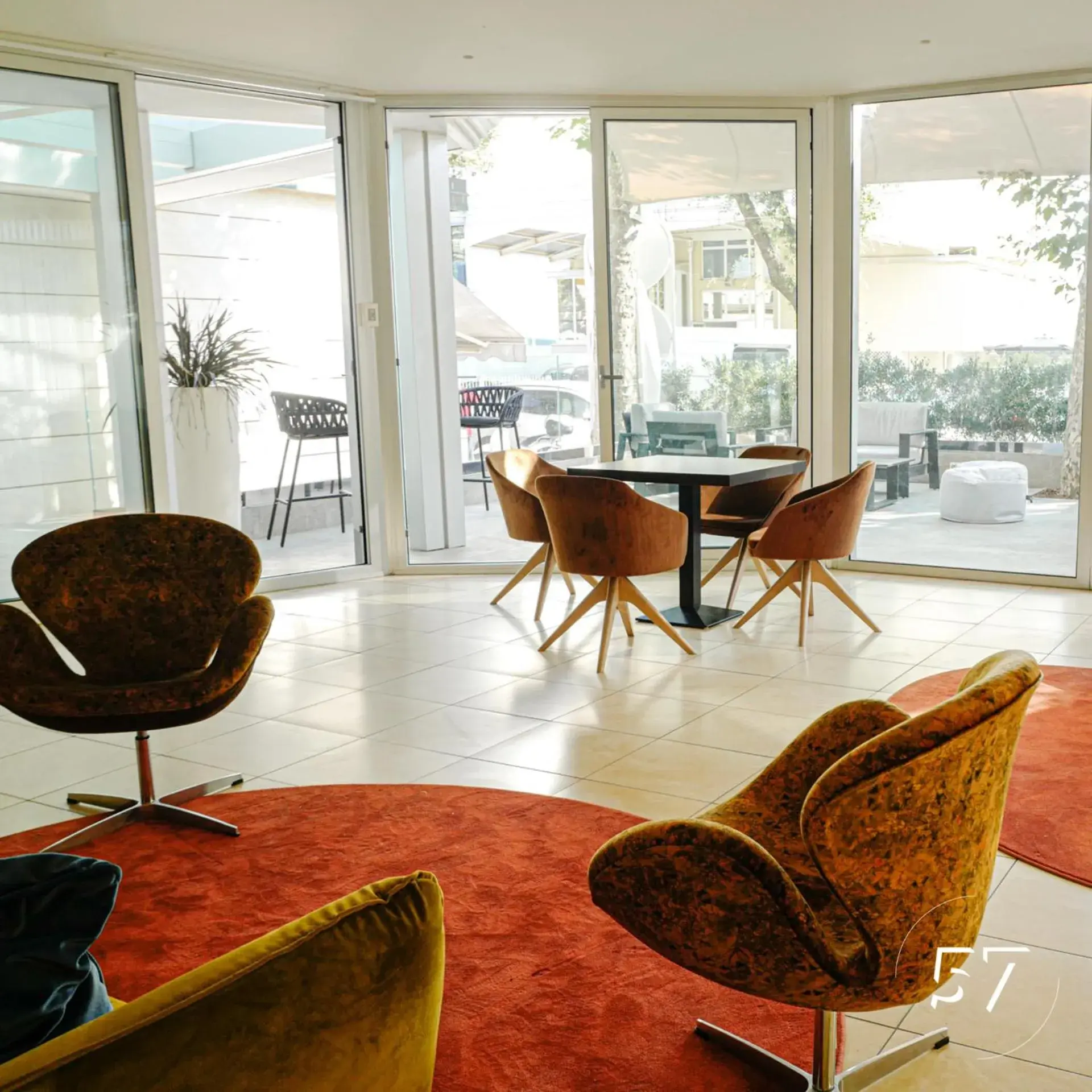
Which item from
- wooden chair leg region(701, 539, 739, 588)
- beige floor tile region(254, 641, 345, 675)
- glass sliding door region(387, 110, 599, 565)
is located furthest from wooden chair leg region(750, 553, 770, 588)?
beige floor tile region(254, 641, 345, 675)

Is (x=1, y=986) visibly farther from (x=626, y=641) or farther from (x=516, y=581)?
(x=516, y=581)

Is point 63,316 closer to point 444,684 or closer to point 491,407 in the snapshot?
point 444,684

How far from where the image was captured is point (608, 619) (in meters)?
5.21

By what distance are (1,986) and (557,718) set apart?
3.37 m

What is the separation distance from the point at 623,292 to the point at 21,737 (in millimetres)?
4298

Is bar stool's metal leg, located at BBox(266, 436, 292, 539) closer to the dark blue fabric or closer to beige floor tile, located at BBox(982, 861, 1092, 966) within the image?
beige floor tile, located at BBox(982, 861, 1092, 966)

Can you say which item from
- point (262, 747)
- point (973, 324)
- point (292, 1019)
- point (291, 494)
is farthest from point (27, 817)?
point (973, 324)

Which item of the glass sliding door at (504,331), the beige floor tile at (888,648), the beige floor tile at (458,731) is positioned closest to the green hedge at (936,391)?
the glass sliding door at (504,331)

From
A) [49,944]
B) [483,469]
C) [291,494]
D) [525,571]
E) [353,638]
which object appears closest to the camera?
[49,944]

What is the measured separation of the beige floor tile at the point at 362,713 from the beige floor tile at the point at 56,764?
66 cm

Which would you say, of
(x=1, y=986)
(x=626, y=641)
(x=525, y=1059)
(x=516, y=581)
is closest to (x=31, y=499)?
(x=516, y=581)

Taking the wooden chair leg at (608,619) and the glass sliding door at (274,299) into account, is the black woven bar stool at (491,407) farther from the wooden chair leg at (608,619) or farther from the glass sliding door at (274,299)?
the wooden chair leg at (608,619)

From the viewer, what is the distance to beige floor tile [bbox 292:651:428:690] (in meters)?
5.03

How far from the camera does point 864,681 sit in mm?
4766
